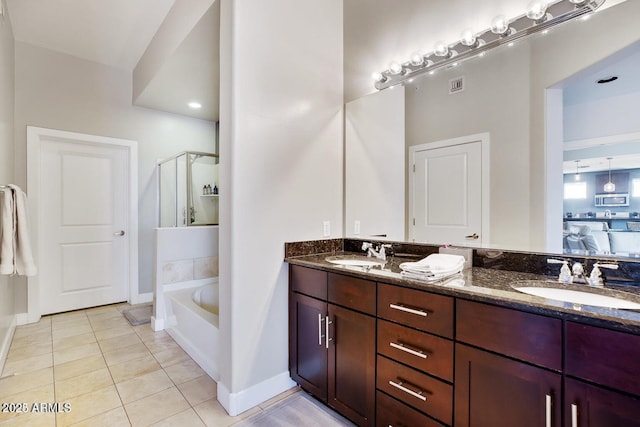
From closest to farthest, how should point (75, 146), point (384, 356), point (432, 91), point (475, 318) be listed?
1. point (475, 318)
2. point (384, 356)
3. point (432, 91)
4. point (75, 146)

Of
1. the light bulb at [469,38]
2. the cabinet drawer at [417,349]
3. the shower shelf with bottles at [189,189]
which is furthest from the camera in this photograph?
the shower shelf with bottles at [189,189]

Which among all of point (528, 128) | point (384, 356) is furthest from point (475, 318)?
point (528, 128)

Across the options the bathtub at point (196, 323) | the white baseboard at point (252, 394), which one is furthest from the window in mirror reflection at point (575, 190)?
the bathtub at point (196, 323)

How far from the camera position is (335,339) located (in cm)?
169

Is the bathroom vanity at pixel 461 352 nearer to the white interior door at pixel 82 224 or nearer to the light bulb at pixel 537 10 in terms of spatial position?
the light bulb at pixel 537 10

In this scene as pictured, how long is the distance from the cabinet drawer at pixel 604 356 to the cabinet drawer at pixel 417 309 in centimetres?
38

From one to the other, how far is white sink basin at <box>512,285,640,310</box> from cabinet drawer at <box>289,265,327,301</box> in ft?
3.11

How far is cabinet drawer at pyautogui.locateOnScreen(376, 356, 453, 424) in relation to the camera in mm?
1218

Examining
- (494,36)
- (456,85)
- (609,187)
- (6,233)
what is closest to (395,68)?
(456,85)

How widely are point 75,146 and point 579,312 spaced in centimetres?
458

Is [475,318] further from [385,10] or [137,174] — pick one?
[137,174]

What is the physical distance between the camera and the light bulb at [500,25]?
1.59 meters

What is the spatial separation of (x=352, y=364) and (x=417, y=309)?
0.54 meters

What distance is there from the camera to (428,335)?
1.27 metres
